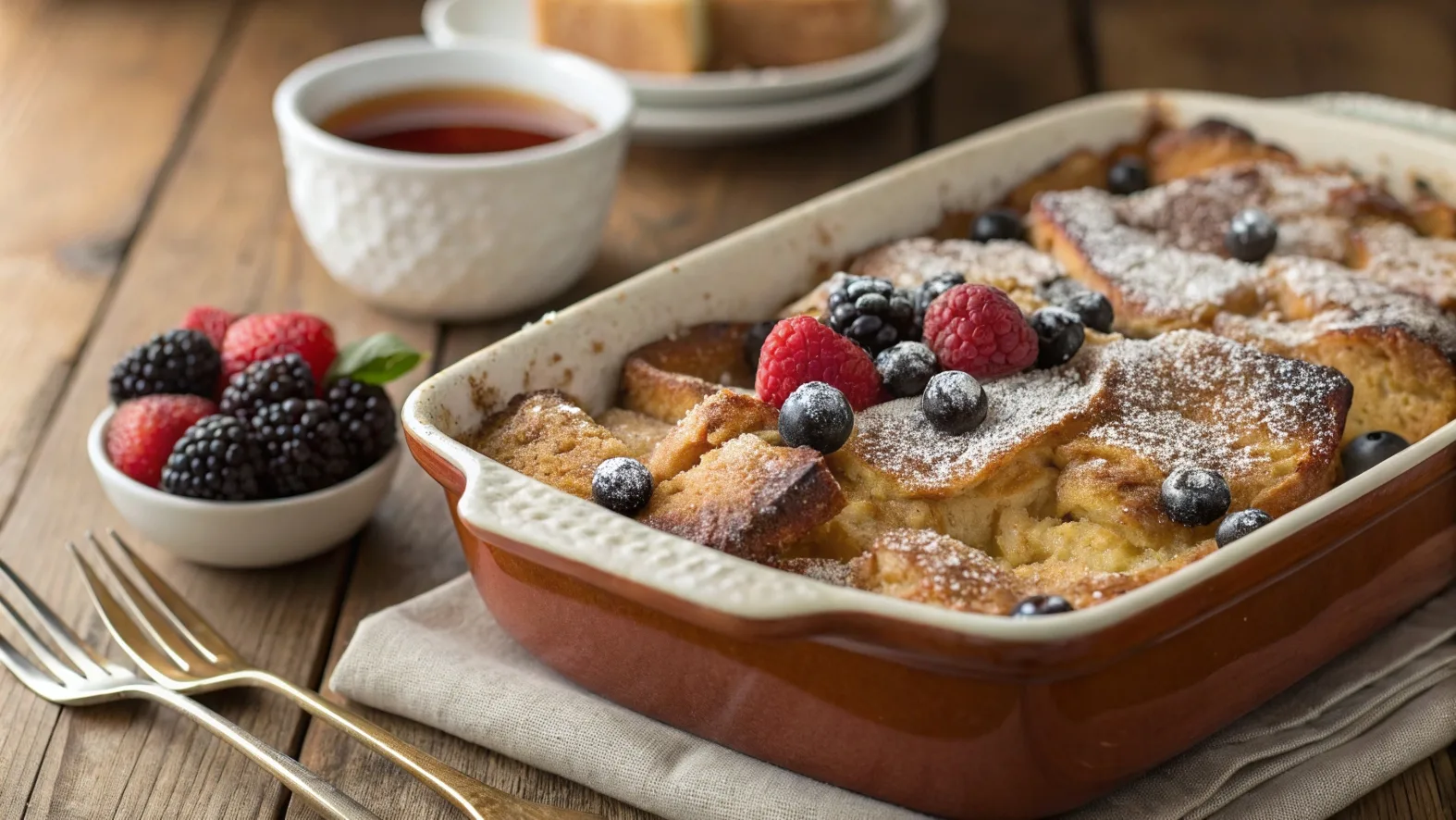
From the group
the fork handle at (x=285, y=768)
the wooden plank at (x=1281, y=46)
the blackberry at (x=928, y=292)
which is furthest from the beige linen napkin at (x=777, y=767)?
the wooden plank at (x=1281, y=46)

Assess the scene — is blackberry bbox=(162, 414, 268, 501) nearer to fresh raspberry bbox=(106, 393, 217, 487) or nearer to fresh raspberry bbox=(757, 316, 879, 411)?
fresh raspberry bbox=(106, 393, 217, 487)

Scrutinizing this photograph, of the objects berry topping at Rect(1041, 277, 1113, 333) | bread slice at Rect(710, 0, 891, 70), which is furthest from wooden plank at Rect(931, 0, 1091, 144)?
berry topping at Rect(1041, 277, 1113, 333)

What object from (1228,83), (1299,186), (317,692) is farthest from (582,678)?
(1228,83)

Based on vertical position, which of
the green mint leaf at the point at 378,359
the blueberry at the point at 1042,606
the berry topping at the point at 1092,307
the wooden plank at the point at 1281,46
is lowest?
the wooden plank at the point at 1281,46

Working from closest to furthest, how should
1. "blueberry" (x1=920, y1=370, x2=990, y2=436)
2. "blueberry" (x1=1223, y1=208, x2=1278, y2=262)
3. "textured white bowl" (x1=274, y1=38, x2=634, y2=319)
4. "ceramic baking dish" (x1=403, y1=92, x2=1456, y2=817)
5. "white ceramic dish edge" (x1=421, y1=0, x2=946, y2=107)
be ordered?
"ceramic baking dish" (x1=403, y1=92, x2=1456, y2=817)
"blueberry" (x1=920, y1=370, x2=990, y2=436)
"blueberry" (x1=1223, y1=208, x2=1278, y2=262)
"textured white bowl" (x1=274, y1=38, x2=634, y2=319)
"white ceramic dish edge" (x1=421, y1=0, x2=946, y2=107)

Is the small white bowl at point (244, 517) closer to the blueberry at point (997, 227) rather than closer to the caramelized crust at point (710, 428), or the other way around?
the caramelized crust at point (710, 428)

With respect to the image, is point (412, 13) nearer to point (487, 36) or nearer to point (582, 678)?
point (487, 36)
